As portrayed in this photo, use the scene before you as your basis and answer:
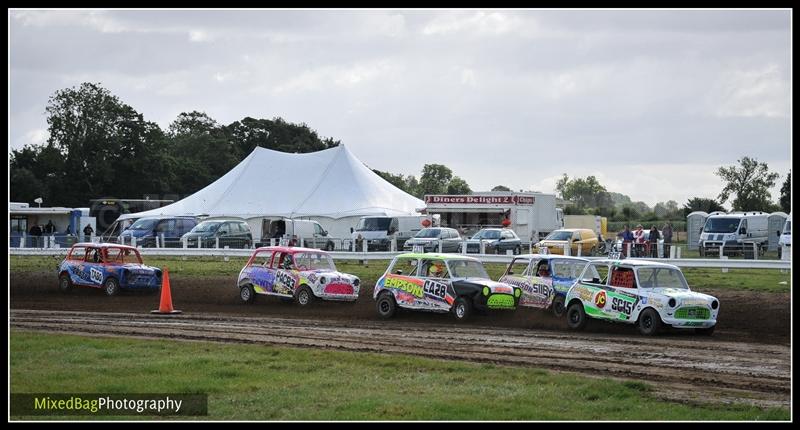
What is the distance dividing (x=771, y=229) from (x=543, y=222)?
38.6 ft

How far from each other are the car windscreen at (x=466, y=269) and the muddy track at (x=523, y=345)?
1615 mm

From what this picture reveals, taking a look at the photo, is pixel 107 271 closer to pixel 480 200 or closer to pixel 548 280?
pixel 548 280

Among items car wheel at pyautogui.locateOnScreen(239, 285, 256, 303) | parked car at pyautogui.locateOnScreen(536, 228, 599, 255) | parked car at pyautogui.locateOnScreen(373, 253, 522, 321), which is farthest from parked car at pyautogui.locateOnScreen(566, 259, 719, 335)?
parked car at pyautogui.locateOnScreen(536, 228, 599, 255)

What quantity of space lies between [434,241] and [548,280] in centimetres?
2003

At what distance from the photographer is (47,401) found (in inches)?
529

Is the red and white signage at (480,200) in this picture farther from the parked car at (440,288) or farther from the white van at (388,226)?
the parked car at (440,288)

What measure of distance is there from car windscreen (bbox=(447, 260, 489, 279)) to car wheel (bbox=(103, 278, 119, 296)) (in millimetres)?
10374

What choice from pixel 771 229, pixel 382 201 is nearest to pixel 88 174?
pixel 382 201

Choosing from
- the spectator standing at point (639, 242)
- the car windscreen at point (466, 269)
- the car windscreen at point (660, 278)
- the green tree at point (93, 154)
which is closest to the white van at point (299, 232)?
the spectator standing at point (639, 242)

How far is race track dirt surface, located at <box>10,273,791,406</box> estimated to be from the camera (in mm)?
16312

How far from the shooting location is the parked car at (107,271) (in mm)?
30656

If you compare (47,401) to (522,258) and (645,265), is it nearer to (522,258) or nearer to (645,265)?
(645,265)

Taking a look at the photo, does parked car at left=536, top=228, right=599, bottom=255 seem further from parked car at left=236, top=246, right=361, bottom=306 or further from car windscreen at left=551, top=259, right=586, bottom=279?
car windscreen at left=551, top=259, right=586, bottom=279

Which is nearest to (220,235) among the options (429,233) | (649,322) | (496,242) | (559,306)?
(429,233)
